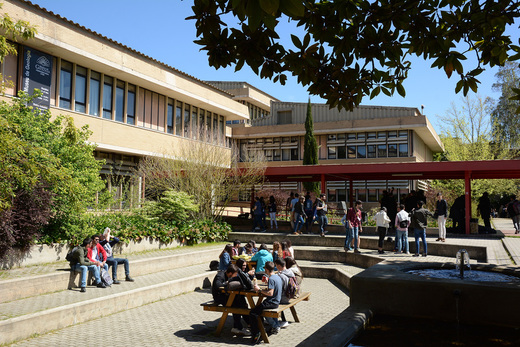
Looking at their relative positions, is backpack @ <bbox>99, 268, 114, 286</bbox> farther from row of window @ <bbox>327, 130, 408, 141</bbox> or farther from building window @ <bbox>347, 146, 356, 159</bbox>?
building window @ <bbox>347, 146, 356, 159</bbox>

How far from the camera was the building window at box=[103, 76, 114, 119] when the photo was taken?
73.6 feet

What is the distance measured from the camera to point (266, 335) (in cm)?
748

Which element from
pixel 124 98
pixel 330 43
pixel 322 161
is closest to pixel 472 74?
pixel 330 43

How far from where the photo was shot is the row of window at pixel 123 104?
2053cm

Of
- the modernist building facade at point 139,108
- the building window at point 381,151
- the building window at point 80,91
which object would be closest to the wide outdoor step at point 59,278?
the modernist building facade at point 139,108

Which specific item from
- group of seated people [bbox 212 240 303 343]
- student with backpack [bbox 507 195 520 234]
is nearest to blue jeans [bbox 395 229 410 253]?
group of seated people [bbox 212 240 303 343]

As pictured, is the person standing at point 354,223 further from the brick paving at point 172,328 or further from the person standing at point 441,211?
the brick paving at point 172,328

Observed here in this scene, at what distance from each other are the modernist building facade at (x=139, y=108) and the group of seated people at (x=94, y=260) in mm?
4203

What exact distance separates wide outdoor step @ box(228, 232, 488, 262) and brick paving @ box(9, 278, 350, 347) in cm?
587

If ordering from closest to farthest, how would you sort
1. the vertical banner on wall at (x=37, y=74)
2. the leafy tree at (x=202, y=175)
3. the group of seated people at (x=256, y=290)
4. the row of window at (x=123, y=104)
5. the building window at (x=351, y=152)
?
1. the group of seated people at (x=256, y=290)
2. the vertical banner on wall at (x=37, y=74)
3. the row of window at (x=123, y=104)
4. the leafy tree at (x=202, y=175)
5. the building window at (x=351, y=152)

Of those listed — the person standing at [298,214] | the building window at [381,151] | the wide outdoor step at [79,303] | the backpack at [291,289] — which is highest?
the building window at [381,151]

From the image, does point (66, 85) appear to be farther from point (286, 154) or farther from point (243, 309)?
point (286, 154)

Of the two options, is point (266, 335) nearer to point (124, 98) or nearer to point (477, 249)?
point (477, 249)

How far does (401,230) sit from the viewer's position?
14.5 meters
